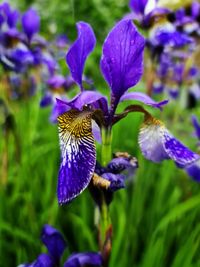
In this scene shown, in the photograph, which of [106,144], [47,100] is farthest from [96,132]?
[47,100]

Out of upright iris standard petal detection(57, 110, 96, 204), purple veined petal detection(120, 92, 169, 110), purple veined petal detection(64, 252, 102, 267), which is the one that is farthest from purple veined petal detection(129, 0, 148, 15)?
purple veined petal detection(64, 252, 102, 267)

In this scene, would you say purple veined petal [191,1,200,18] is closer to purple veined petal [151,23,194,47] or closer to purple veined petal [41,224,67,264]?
purple veined petal [151,23,194,47]

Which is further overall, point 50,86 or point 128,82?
point 50,86

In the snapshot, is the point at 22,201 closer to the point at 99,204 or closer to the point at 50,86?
the point at 50,86

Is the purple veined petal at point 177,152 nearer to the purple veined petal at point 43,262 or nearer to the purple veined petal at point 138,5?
the purple veined petal at point 43,262

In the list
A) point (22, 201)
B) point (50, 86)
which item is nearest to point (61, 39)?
point (50, 86)

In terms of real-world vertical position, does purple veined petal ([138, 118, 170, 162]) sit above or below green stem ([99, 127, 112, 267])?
above

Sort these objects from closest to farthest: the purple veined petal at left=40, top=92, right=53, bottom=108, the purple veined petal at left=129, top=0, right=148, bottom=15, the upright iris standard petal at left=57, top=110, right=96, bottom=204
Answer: the upright iris standard petal at left=57, top=110, right=96, bottom=204, the purple veined petal at left=129, top=0, right=148, bottom=15, the purple veined petal at left=40, top=92, right=53, bottom=108

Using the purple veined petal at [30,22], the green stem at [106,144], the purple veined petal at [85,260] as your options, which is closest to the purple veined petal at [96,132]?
the green stem at [106,144]
